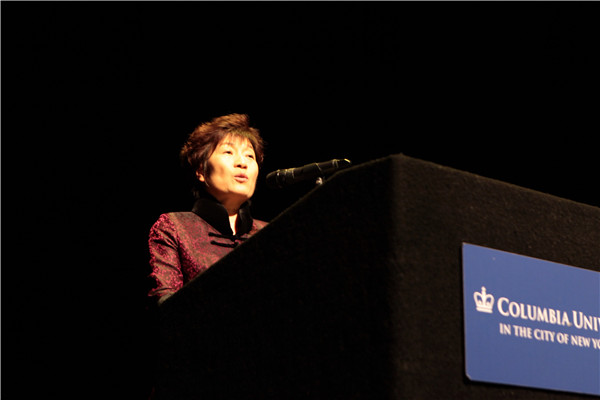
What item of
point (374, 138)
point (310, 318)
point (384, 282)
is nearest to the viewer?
point (384, 282)

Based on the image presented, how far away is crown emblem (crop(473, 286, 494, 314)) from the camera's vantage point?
0.89m

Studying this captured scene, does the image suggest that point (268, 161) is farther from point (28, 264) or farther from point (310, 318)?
point (310, 318)

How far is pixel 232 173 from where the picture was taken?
7.16 feet

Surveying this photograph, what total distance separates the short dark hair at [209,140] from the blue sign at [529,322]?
1.46 m

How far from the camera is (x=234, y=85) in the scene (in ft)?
11.4

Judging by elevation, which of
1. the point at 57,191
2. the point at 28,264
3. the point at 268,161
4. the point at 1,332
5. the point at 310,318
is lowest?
the point at 310,318

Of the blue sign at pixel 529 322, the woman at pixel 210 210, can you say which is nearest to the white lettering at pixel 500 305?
the blue sign at pixel 529 322

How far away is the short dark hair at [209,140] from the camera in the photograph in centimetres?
228

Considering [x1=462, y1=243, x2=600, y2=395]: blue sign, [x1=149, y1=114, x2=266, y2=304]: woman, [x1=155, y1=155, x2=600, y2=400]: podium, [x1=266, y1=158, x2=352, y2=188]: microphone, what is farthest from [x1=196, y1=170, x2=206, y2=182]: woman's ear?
[x1=462, y1=243, x2=600, y2=395]: blue sign

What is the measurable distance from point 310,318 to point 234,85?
2.66 metres

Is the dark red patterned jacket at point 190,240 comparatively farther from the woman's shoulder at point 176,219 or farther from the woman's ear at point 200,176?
the woman's ear at point 200,176

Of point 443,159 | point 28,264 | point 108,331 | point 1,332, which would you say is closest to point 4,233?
point 28,264

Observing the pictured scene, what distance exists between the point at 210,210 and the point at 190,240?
144mm

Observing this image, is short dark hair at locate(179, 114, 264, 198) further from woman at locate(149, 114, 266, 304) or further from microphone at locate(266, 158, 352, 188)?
microphone at locate(266, 158, 352, 188)
